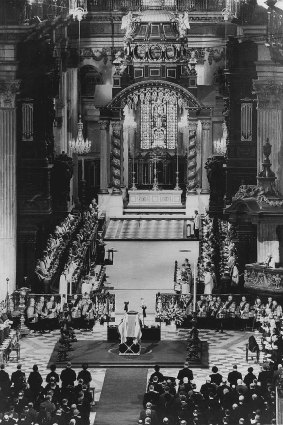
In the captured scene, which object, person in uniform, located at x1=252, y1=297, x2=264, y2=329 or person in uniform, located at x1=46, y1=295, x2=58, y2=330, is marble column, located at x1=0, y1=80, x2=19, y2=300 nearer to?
person in uniform, located at x1=46, y1=295, x2=58, y2=330

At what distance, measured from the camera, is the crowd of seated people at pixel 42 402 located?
27.7 m

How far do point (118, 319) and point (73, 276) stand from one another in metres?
2.98

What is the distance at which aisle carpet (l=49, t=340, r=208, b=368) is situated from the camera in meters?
37.0

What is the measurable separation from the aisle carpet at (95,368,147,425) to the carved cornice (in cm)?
1165

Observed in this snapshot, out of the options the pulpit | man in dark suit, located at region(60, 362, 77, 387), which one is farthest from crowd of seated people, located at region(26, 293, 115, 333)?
man in dark suit, located at region(60, 362, 77, 387)

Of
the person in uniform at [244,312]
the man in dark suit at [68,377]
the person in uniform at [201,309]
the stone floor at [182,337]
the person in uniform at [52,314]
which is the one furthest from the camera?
the person in uniform at [201,309]

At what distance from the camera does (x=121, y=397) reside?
33.7m

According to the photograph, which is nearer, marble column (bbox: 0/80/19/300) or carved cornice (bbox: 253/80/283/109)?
carved cornice (bbox: 253/80/283/109)

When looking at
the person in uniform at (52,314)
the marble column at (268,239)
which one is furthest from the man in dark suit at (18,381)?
the marble column at (268,239)

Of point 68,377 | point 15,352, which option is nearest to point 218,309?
point 15,352

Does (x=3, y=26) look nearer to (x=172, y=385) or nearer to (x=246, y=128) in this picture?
(x=246, y=128)

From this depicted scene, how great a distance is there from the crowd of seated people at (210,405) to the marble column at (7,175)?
49.9 feet

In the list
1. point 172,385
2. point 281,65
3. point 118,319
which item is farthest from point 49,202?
point 172,385

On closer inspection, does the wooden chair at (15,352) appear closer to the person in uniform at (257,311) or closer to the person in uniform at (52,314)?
the person in uniform at (52,314)
